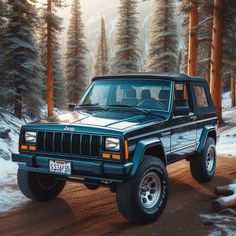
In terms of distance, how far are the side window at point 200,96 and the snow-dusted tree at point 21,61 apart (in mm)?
14626

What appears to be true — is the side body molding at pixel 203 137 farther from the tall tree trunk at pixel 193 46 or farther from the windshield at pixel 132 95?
the tall tree trunk at pixel 193 46

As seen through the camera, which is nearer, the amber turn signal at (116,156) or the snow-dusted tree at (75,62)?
the amber turn signal at (116,156)

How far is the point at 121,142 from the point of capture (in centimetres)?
501

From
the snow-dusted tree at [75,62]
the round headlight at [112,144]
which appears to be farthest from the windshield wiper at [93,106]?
the snow-dusted tree at [75,62]

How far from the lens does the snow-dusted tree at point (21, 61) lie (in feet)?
69.4

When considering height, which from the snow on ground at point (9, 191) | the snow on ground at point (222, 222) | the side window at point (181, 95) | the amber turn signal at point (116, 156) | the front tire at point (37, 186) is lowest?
the snow on ground at point (222, 222)

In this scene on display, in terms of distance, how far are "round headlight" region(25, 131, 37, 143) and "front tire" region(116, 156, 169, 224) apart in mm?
1597

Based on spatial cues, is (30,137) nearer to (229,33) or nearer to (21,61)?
(21,61)

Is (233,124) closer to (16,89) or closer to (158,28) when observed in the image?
(16,89)

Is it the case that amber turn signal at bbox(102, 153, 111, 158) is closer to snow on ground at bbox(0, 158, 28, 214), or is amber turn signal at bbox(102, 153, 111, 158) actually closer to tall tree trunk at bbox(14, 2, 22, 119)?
snow on ground at bbox(0, 158, 28, 214)

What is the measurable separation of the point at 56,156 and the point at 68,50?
3807 centimetres

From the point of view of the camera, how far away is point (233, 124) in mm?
17891

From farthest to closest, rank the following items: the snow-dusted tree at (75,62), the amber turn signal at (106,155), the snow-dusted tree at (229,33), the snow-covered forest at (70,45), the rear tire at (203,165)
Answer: the snow-dusted tree at (75,62) < the snow-covered forest at (70,45) < the snow-dusted tree at (229,33) < the rear tire at (203,165) < the amber turn signal at (106,155)

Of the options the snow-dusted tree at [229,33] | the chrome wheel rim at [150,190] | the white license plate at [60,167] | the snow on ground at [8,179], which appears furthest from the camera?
the snow-dusted tree at [229,33]
